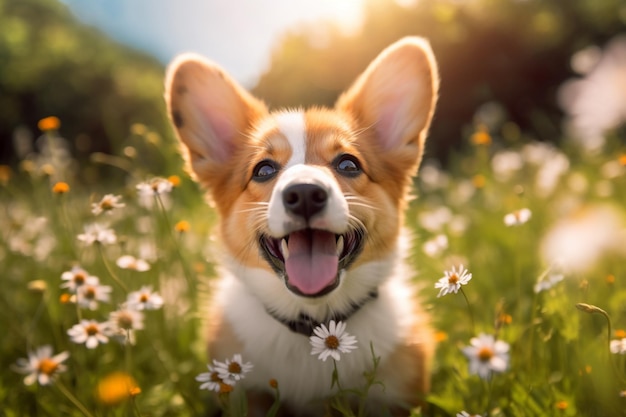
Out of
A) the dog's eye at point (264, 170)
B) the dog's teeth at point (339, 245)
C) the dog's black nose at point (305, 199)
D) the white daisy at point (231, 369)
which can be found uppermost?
the dog's eye at point (264, 170)

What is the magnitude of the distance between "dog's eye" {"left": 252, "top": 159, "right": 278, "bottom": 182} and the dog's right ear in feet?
0.94

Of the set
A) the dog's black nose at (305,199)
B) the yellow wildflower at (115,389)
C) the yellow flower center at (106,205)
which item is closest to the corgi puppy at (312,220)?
the dog's black nose at (305,199)

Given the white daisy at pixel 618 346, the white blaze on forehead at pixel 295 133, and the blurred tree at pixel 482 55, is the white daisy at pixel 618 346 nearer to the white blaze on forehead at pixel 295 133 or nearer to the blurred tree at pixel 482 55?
the white blaze on forehead at pixel 295 133

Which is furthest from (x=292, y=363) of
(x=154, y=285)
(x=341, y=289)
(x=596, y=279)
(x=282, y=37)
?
(x=282, y=37)

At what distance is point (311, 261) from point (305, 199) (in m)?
0.26

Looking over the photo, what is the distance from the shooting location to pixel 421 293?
3.71 meters

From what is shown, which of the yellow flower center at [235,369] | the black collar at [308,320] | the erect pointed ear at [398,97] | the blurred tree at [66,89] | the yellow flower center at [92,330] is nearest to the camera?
the yellow flower center at [235,369]

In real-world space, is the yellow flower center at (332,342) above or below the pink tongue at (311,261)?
below

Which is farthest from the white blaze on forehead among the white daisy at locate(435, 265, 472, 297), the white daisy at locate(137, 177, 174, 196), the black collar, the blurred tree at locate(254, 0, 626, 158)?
the blurred tree at locate(254, 0, 626, 158)

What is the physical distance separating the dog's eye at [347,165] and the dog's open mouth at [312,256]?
26cm

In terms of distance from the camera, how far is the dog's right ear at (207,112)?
262cm

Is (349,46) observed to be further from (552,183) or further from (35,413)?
(35,413)

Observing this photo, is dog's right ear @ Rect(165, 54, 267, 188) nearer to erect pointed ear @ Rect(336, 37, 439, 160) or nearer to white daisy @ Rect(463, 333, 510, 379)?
erect pointed ear @ Rect(336, 37, 439, 160)

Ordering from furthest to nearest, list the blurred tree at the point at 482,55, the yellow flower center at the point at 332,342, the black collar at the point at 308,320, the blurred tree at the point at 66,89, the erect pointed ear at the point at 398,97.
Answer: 1. the blurred tree at the point at 66,89
2. the blurred tree at the point at 482,55
3. the erect pointed ear at the point at 398,97
4. the black collar at the point at 308,320
5. the yellow flower center at the point at 332,342
